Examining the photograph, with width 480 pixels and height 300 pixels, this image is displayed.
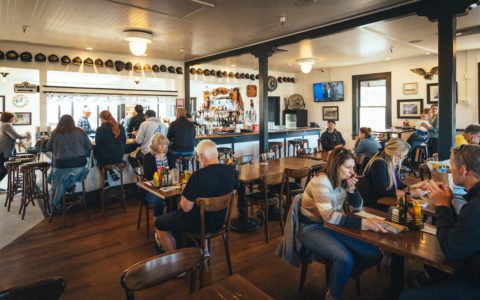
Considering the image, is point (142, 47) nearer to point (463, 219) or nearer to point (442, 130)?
point (442, 130)

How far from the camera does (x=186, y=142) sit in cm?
601

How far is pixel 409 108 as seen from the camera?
931 cm

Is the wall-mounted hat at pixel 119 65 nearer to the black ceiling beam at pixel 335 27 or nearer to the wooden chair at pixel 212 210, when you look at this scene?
the black ceiling beam at pixel 335 27

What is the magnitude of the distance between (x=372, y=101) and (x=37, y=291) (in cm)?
1040

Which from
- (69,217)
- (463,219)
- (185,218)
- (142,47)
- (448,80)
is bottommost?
(69,217)

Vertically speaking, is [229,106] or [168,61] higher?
[168,61]

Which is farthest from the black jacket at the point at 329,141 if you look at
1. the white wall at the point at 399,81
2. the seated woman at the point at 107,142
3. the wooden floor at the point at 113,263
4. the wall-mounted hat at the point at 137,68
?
the wall-mounted hat at the point at 137,68

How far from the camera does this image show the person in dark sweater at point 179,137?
19.5ft

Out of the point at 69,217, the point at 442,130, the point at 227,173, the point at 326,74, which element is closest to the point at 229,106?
the point at 326,74

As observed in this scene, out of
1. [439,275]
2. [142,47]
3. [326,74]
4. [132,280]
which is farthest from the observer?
[326,74]

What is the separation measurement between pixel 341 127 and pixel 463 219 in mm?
9572

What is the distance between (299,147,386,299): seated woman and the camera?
2309 mm

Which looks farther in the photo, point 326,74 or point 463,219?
point 326,74

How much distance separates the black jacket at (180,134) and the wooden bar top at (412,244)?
161 inches
